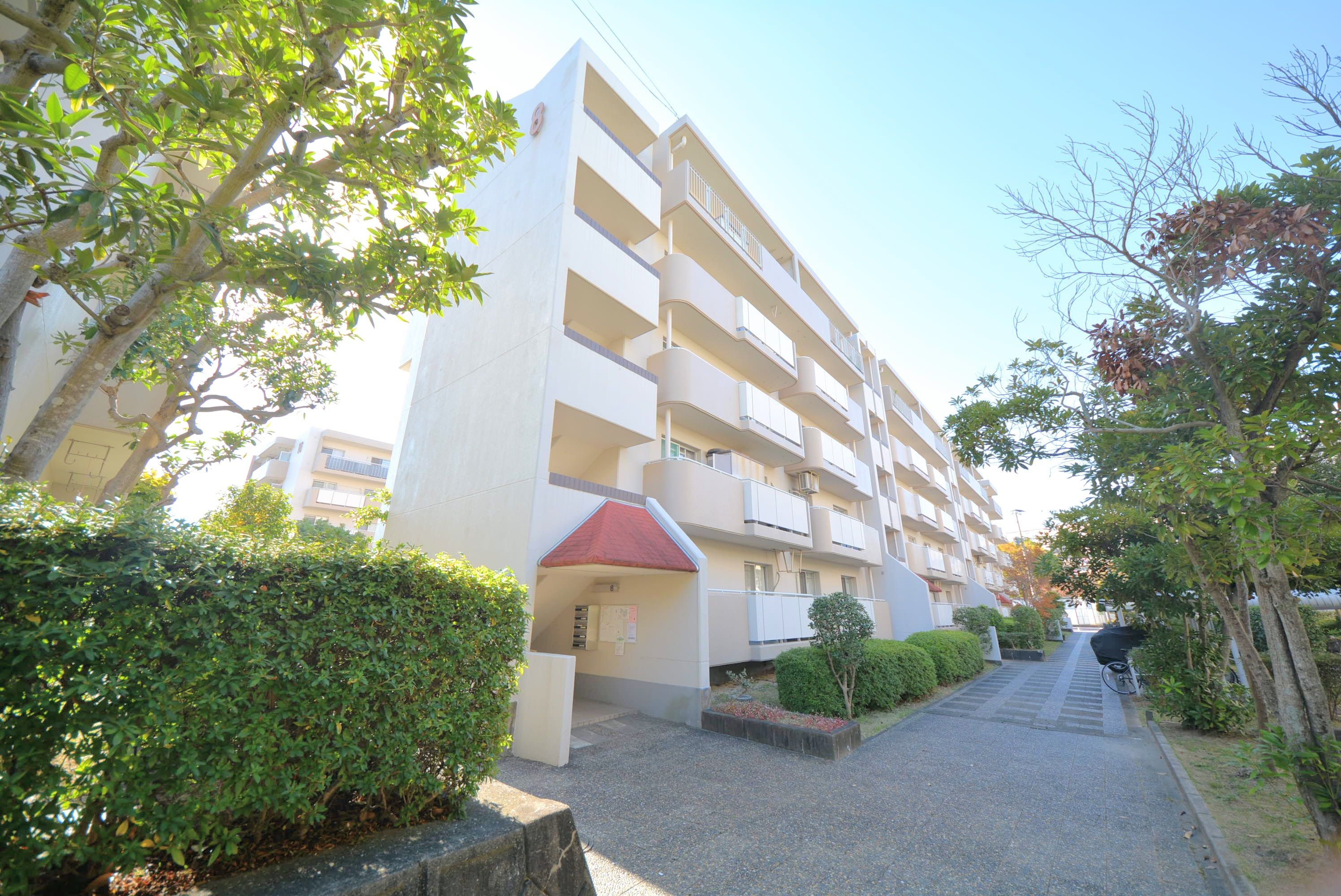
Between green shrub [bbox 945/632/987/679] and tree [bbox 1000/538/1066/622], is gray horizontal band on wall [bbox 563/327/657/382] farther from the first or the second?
tree [bbox 1000/538/1066/622]

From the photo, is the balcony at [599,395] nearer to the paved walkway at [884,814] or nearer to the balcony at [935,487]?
the paved walkway at [884,814]

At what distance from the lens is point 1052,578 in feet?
60.8

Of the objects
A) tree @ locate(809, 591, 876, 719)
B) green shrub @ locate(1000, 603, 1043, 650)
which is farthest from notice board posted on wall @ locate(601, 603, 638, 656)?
green shrub @ locate(1000, 603, 1043, 650)

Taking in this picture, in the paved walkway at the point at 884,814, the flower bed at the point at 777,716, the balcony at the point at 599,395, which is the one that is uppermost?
the balcony at the point at 599,395

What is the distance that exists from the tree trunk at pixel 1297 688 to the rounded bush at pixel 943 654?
33.2 feet

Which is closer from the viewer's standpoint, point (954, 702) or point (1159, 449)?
point (1159, 449)

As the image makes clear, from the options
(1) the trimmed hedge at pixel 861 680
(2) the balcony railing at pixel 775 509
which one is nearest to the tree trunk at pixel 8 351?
(1) the trimmed hedge at pixel 861 680

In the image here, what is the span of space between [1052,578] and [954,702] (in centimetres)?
889

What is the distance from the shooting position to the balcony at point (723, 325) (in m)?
13.9

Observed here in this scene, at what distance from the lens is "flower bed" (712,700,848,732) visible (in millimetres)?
8609

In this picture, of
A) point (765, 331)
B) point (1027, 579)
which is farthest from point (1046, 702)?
point (1027, 579)

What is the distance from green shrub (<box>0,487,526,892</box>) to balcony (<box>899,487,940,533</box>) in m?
25.2

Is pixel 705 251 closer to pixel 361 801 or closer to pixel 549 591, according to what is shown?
pixel 549 591

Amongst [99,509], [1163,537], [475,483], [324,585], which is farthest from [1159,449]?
[475,483]
